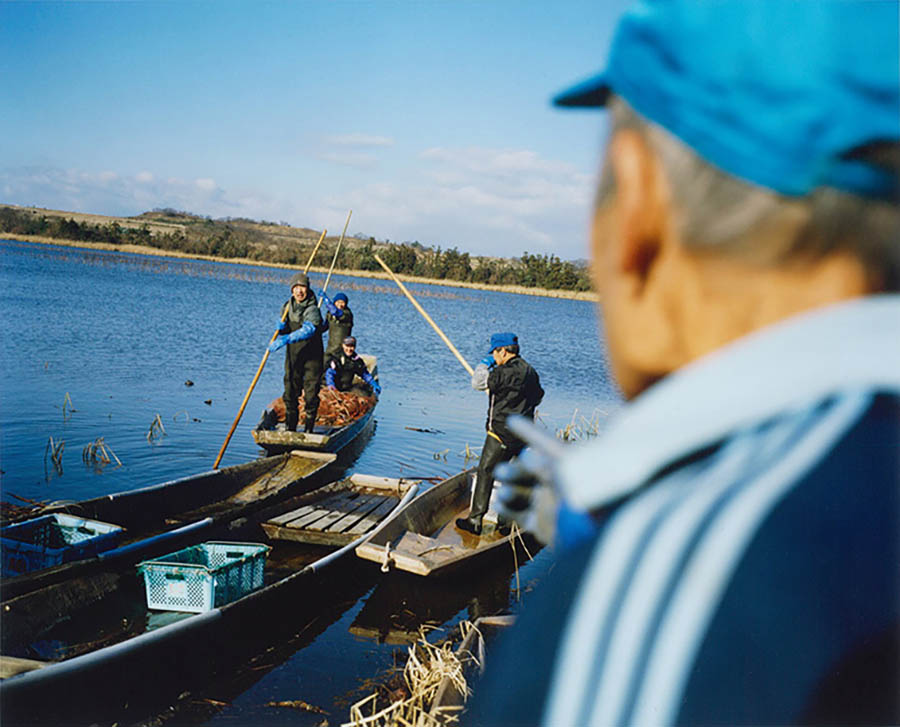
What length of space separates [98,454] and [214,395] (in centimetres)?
594

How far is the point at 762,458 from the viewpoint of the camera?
604mm

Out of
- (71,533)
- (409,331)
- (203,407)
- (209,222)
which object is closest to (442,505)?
(71,533)

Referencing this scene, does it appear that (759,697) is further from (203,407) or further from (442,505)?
(203,407)

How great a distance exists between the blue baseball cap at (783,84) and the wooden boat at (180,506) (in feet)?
22.4

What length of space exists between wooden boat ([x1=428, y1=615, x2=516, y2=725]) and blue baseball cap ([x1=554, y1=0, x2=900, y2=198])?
14.7 ft

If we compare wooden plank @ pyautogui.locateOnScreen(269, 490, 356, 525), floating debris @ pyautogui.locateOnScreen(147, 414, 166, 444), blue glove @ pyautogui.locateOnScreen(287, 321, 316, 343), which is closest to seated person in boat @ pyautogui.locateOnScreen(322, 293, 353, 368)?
blue glove @ pyautogui.locateOnScreen(287, 321, 316, 343)

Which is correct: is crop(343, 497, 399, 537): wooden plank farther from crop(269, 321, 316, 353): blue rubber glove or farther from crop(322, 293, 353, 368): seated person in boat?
crop(322, 293, 353, 368): seated person in boat

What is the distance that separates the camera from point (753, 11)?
648 mm

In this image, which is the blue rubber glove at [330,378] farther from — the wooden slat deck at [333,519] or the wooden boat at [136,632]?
the wooden boat at [136,632]

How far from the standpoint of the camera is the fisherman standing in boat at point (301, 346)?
38.6 feet

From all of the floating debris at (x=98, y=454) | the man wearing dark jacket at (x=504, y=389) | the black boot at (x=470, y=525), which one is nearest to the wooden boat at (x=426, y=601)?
the black boot at (x=470, y=525)

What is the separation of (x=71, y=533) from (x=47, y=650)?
1.32 meters

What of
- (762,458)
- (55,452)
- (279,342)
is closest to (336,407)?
(279,342)

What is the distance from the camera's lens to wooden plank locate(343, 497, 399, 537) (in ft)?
30.0
